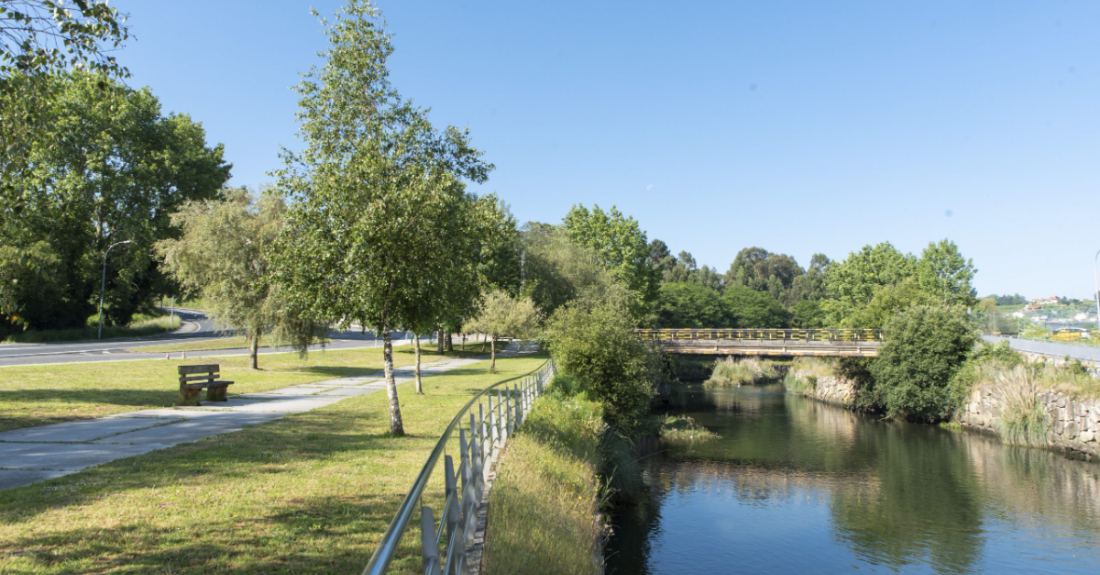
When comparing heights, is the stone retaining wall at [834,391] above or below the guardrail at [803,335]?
below

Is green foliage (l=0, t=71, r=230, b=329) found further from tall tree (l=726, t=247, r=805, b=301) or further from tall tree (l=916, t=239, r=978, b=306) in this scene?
tall tree (l=726, t=247, r=805, b=301)

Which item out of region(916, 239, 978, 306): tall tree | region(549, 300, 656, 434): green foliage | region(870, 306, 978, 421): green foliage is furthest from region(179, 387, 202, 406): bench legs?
region(916, 239, 978, 306): tall tree

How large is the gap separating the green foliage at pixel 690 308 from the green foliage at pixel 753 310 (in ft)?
8.27

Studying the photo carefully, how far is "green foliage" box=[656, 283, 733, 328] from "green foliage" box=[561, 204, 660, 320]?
15.5 meters

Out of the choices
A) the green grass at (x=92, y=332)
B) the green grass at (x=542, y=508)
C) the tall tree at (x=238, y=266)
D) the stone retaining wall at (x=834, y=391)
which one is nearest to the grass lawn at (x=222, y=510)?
the green grass at (x=542, y=508)

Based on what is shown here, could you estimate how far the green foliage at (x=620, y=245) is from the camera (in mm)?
64938

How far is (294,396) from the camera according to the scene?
65.4ft

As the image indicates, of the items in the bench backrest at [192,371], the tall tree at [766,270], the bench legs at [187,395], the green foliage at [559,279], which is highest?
the tall tree at [766,270]

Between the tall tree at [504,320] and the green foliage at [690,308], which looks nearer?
the tall tree at [504,320]

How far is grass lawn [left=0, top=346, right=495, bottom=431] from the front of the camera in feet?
46.8

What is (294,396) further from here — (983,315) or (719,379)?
(983,315)

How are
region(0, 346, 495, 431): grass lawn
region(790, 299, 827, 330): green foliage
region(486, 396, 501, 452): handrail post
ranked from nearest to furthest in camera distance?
region(486, 396, 501, 452): handrail post
region(0, 346, 495, 431): grass lawn
region(790, 299, 827, 330): green foliage

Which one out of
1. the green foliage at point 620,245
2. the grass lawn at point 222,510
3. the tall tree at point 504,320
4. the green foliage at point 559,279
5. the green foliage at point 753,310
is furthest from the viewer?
the green foliage at point 753,310

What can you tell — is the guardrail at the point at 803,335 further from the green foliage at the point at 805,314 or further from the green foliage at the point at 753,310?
the green foliage at the point at 805,314
